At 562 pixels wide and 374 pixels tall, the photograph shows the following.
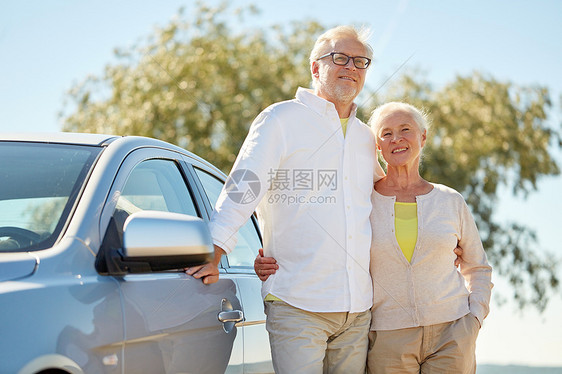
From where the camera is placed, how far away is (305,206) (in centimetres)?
331

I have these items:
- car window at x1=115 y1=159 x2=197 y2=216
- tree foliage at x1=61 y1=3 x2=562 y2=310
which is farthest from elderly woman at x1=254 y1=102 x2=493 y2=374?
tree foliage at x1=61 y1=3 x2=562 y2=310

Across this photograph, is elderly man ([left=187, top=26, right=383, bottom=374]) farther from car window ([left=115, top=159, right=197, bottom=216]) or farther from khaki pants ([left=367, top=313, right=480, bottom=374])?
car window ([left=115, top=159, right=197, bottom=216])

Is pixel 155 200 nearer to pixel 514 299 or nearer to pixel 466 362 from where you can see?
pixel 466 362

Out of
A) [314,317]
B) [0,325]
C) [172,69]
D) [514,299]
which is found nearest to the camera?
[0,325]

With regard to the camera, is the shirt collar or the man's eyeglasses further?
the man's eyeglasses

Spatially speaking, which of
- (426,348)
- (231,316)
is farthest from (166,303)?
(426,348)

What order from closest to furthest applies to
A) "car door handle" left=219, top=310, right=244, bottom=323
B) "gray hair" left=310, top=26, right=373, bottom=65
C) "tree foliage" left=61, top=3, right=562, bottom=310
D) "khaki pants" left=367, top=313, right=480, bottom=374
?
1. "car door handle" left=219, top=310, right=244, bottom=323
2. "khaki pants" left=367, top=313, right=480, bottom=374
3. "gray hair" left=310, top=26, right=373, bottom=65
4. "tree foliage" left=61, top=3, right=562, bottom=310

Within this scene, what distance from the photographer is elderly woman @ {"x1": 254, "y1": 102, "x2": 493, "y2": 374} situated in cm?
350

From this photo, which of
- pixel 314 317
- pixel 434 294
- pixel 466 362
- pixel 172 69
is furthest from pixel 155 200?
pixel 172 69

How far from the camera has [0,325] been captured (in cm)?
198

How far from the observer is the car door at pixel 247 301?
3.38 metres

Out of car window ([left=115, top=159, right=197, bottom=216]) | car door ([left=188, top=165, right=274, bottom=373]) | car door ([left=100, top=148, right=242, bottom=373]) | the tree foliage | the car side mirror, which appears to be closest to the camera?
the car side mirror

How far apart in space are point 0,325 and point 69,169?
0.87m

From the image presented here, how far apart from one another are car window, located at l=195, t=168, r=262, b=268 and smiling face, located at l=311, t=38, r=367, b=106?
755 millimetres
